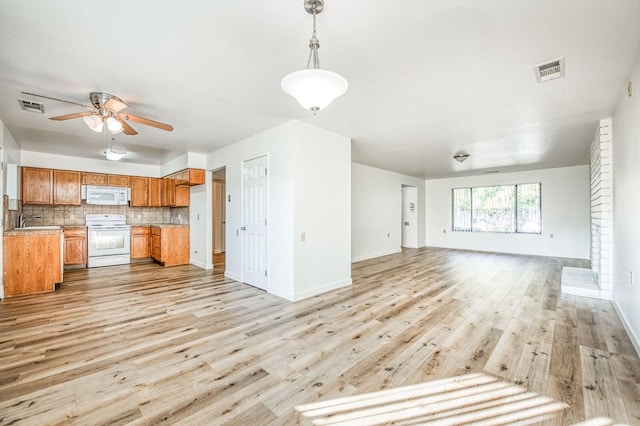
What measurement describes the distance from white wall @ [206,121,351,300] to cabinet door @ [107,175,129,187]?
382 centimetres

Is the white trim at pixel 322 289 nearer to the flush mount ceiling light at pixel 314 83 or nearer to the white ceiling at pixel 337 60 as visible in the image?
the white ceiling at pixel 337 60

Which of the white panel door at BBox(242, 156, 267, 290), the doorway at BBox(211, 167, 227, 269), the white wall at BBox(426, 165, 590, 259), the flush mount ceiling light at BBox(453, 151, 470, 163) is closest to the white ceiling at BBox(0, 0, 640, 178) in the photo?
the white panel door at BBox(242, 156, 267, 290)

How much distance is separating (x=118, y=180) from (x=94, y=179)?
0.45 m

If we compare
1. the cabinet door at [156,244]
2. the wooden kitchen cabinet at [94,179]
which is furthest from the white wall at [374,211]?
the wooden kitchen cabinet at [94,179]

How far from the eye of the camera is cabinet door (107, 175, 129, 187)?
6577 mm

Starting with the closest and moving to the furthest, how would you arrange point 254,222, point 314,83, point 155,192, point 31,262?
1. point 314,83
2. point 31,262
3. point 254,222
4. point 155,192

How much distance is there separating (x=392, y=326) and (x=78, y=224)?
7.35 meters

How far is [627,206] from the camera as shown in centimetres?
287

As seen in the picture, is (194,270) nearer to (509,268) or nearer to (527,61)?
(527,61)

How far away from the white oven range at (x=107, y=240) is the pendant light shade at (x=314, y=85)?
6575mm

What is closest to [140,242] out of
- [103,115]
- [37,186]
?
[37,186]

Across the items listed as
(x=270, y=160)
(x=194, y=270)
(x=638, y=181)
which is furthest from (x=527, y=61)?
(x=194, y=270)

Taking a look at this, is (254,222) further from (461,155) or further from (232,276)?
(461,155)

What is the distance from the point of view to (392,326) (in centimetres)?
298
